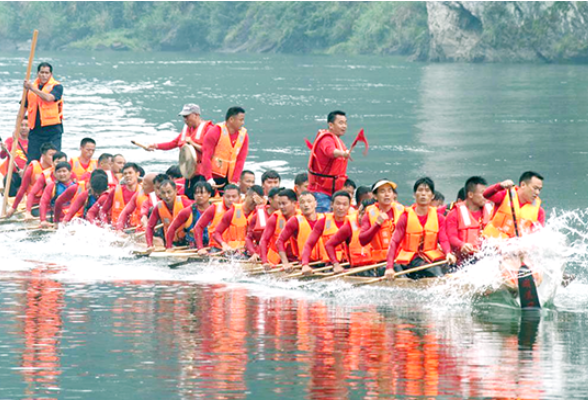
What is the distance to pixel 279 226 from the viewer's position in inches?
570

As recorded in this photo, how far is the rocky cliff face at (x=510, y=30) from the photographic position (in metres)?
60.3

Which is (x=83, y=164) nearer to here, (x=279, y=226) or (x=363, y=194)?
(x=279, y=226)

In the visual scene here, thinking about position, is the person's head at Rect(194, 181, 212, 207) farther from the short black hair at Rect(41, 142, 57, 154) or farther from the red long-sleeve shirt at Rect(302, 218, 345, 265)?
the short black hair at Rect(41, 142, 57, 154)

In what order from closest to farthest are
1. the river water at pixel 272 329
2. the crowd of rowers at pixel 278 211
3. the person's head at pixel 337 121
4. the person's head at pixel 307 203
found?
1. the river water at pixel 272 329
2. the crowd of rowers at pixel 278 211
3. the person's head at pixel 307 203
4. the person's head at pixel 337 121

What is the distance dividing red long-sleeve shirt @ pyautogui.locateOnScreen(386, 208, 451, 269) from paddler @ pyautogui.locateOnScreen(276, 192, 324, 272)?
4.24 ft

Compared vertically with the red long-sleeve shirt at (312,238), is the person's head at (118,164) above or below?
above

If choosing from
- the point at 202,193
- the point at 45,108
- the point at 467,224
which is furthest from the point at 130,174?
the point at 467,224

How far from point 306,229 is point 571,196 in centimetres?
828

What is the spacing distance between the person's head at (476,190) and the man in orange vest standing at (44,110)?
24.1 ft

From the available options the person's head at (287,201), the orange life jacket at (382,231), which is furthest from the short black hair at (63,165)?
the orange life jacket at (382,231)

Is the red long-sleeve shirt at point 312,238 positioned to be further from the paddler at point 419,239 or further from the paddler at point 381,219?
the paddler at point 419,239

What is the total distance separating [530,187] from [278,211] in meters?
2.96

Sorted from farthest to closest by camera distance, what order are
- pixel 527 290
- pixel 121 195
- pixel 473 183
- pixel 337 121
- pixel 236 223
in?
1. pixel 121 195
2. pixel 236 223
3. pixel 337 121
4. pixel 473 183
5. pixel 527 290

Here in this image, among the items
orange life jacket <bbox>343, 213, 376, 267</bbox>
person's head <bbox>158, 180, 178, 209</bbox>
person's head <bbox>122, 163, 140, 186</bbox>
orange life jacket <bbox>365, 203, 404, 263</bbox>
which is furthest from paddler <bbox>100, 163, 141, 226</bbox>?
orange life jacket <bbox>365, 203, 404, 263</bbox>
